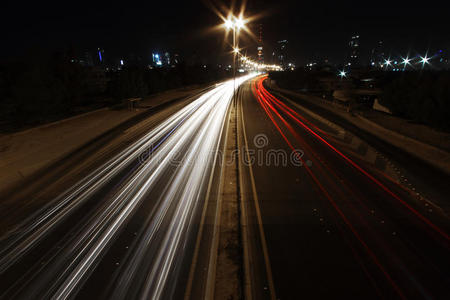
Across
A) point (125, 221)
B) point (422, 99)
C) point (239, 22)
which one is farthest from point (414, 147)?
point (239, 22)

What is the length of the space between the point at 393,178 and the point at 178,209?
30.9 ft

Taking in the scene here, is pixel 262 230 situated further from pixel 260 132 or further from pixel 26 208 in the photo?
pixel 260 132

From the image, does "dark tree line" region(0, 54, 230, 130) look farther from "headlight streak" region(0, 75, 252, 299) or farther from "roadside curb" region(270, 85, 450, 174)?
"roadside curb" region(270, 85, 450, 174)

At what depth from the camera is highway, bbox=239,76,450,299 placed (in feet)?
18.3

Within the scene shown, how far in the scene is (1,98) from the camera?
3419cm

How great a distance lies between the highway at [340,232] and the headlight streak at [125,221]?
82.8 inches

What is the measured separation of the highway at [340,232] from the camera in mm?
5570

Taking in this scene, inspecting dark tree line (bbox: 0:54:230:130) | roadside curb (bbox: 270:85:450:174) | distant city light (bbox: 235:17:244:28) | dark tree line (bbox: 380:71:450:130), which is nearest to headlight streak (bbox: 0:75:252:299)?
roadside curb (bbox: 270:85:450:174)

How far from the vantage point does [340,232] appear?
7383 millimetres

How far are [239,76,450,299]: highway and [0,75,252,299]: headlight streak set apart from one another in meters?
2.10

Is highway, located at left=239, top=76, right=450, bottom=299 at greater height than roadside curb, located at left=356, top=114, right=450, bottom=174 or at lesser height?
lesser

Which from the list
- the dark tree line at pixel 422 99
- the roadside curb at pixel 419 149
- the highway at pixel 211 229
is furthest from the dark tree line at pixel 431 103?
the highway at pixel 211 229

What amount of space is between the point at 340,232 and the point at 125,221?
6344mm

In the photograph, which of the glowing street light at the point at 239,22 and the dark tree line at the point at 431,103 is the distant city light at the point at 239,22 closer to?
the glowing street light at the point at 239,22
